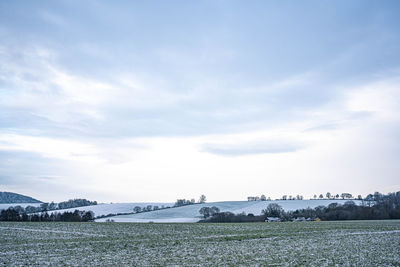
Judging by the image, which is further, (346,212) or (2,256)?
(346,212)

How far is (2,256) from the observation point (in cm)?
2303

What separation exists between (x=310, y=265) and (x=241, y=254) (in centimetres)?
610

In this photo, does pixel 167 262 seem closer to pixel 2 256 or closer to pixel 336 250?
pixel 2 256

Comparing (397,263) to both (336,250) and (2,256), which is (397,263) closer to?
(336,250)

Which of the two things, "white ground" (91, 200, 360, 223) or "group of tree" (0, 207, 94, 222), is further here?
"white ground" (91, 200, 360, 223)

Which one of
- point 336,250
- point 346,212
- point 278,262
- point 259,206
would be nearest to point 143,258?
point 278,262

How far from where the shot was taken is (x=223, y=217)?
396 feet

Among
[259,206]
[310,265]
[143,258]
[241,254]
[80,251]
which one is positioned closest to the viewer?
[310,265]

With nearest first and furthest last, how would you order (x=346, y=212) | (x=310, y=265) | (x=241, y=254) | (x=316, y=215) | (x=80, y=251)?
(x=310, y=265)
(x=241, y=254)
(x=80, y=251)
(x=346, y=212)
(x=316, y=215)

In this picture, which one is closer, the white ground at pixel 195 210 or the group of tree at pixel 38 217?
the group of tree at pixel 38 217

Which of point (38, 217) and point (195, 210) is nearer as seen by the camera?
point (38, 217)

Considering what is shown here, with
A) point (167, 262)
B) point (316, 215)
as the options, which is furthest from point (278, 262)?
point (316, 215)

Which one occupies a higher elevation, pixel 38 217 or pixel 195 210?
pixel 38 217

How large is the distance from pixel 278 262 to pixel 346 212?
355 feet
